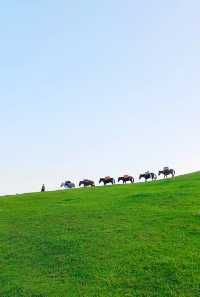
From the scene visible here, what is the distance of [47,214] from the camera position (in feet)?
141

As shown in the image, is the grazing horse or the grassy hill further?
the grazing horse

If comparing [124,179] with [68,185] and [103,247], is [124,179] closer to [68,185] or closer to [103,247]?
[68,185]

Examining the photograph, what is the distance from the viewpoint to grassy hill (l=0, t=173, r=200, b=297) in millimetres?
27000

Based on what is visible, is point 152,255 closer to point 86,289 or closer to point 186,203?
point 86,289

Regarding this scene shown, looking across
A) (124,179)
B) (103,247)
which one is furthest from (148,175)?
(103,247)

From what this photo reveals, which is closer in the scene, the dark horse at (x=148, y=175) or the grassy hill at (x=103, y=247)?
the grassy hill at (x=103, y=247)

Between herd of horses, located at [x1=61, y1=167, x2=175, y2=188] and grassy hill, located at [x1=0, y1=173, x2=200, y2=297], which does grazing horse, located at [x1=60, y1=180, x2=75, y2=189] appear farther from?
grassy hill, located at [x1=0, y1=173, x2=200, y2=297]

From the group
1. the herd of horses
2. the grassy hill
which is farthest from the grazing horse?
the grassy hill

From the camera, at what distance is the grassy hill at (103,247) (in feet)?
88.6

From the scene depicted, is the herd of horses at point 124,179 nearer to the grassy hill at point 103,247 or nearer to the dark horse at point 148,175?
the dark horse at point 148,175

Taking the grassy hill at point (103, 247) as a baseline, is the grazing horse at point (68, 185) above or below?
above

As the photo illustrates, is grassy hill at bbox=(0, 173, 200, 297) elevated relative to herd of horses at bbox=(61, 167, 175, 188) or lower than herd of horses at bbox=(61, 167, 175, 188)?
lower

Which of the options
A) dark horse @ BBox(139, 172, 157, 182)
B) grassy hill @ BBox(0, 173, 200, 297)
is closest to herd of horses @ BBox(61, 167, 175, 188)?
dark horse @ BBox(139, 172, 157, 182)

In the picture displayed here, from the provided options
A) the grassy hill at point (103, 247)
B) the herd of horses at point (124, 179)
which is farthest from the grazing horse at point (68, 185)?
the grassy hill at point (103, 247)
